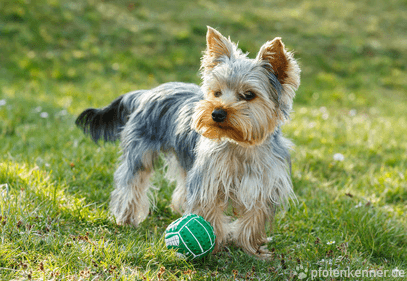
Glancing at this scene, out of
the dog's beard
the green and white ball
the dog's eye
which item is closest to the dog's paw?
the green and white ball

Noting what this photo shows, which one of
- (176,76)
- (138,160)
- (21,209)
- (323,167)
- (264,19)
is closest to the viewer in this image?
(21,209)

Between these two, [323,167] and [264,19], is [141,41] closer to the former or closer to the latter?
[264,19]

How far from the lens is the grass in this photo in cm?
341

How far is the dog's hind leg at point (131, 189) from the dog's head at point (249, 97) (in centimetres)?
106

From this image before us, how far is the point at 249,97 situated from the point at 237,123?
299mm

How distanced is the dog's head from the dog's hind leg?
106cm

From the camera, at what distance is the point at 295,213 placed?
4.40m

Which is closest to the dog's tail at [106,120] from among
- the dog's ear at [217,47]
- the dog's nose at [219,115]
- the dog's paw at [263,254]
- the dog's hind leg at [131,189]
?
the dog's hind leg at [131,189]

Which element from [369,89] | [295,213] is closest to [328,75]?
[369,89]

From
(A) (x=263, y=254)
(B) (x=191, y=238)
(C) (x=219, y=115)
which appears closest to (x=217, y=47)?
(C) (x=219, y=115)

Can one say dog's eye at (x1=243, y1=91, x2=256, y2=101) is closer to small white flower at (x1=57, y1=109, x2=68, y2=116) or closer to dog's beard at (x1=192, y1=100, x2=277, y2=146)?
dog's beard at (x1=192, y1=100, x2=277, y2=146)

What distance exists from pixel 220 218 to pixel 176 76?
6910 millimetres

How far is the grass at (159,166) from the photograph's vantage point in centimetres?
341

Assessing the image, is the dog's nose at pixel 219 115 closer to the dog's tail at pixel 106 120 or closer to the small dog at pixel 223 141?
the small dog at pixel 223 141
